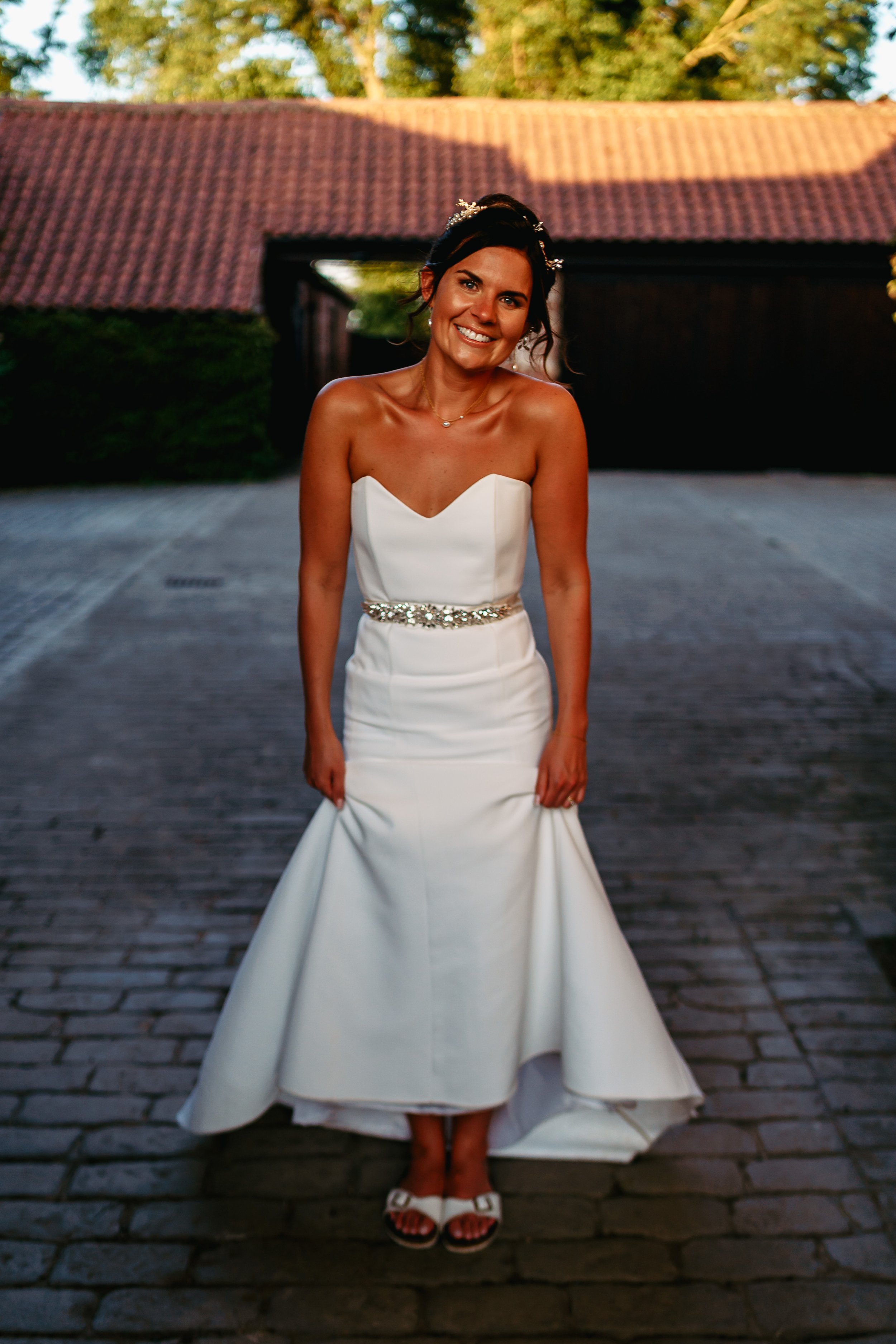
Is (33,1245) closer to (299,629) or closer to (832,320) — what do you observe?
(299,629)

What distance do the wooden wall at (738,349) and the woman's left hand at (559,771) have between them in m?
16.9

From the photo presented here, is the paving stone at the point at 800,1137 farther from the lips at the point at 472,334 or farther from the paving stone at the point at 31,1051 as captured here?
the lips at the point at 472,334

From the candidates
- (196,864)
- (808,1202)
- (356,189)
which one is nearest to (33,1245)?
(808,1202)

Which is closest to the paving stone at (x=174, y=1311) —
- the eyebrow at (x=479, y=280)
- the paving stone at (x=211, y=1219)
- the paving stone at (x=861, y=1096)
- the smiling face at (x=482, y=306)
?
the paving stone at (x=211, y=1219)

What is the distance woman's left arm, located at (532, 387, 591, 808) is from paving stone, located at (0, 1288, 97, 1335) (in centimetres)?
144

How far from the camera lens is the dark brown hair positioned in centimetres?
223

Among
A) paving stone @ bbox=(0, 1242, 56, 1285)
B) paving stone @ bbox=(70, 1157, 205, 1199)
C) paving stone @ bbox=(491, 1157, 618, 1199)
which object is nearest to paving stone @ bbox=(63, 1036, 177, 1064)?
paving stone @ bbox=(70, 1157, 205, 1199)

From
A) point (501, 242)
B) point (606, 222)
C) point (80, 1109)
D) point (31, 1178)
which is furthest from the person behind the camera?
point (606, 222)

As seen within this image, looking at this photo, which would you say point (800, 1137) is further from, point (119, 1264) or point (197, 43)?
point (197, 43)

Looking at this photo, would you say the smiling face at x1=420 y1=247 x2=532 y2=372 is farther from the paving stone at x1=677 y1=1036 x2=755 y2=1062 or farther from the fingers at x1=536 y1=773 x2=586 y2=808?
the paving stone at x1=677 y1=1036 x2=755 y2=1062

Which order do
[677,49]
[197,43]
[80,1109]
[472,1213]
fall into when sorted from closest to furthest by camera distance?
[472,1213] < [80,1109] < [677,49] < [197,43]

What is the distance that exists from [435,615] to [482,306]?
2.11 ft

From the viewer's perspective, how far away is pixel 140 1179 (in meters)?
2.71

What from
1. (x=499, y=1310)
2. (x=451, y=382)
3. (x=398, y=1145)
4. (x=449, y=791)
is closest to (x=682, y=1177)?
(x=499, y=1310)
